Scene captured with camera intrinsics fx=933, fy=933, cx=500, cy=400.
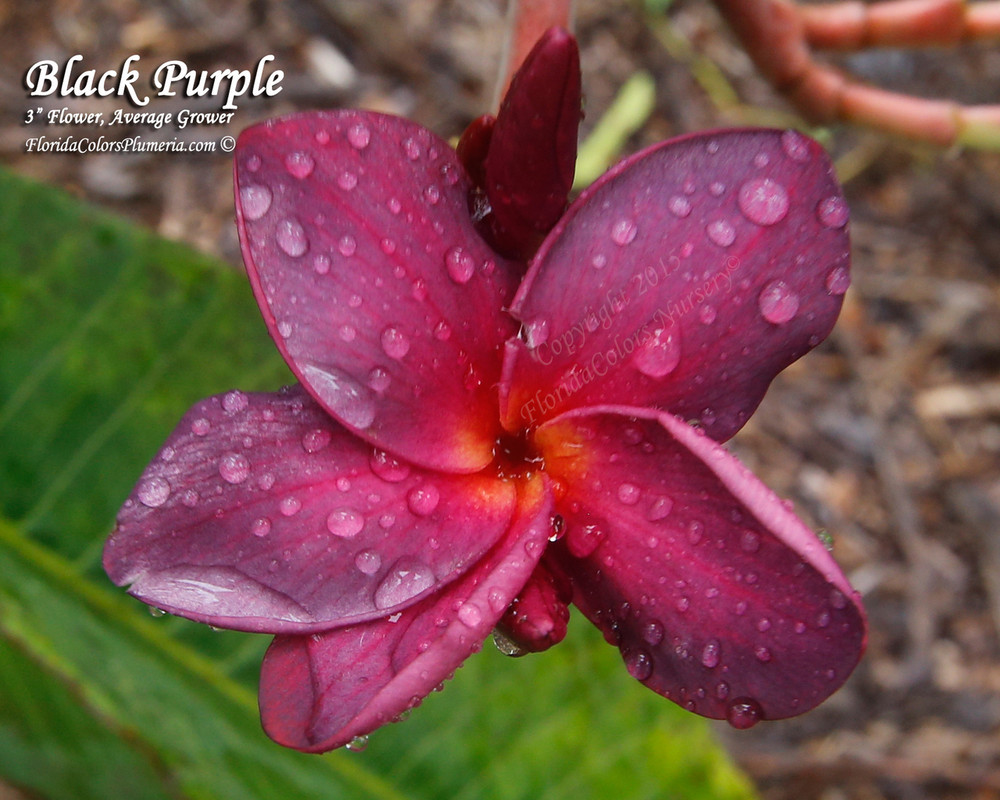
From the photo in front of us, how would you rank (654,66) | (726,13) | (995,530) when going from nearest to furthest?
(726,13)
(995,530)
(654,66)

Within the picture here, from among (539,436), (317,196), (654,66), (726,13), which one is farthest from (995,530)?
(317,196)

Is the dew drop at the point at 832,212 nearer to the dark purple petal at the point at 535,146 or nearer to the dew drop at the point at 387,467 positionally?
the dark purple petal at the point at 535,146

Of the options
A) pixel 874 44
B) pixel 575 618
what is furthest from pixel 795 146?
pixel 575 618

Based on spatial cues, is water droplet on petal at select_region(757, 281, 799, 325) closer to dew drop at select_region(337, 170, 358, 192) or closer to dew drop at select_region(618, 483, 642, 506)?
dew drop at select_region(618, 483, 642, 506)

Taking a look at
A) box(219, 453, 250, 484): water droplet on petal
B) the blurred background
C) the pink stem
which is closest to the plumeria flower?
box(219, 453, 250, 484): water droplet on petal

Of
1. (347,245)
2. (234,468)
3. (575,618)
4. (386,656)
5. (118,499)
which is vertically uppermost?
(347,245)

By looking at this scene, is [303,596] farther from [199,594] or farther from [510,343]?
[510,343]

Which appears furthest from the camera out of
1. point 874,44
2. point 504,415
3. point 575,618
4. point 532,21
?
point 575,618

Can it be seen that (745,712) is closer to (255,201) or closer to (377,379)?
(377,379)
